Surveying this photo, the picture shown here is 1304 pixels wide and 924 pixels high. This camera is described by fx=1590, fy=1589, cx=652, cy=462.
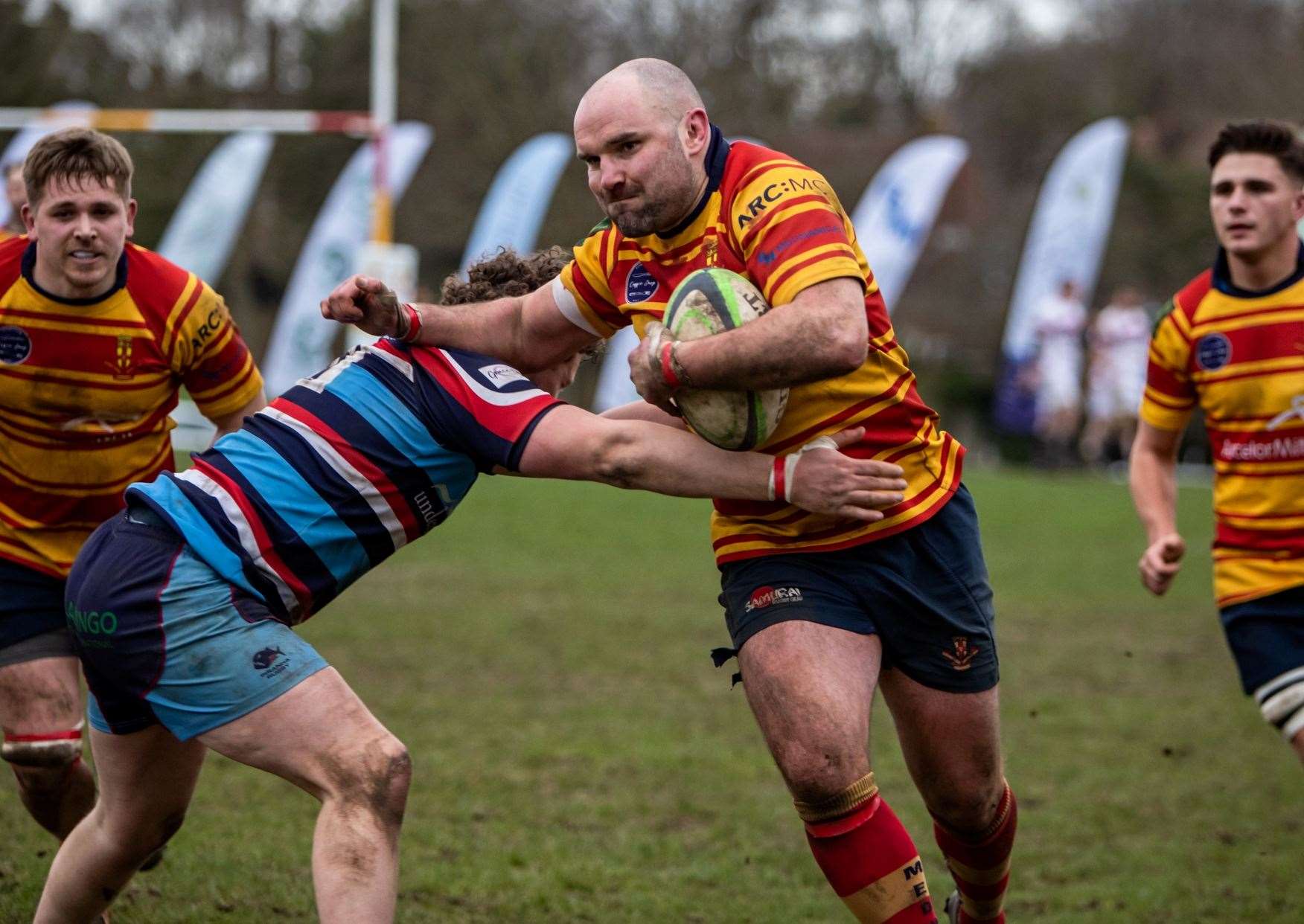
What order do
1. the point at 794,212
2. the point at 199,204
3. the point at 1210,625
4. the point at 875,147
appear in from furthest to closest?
the point at 875,147 < the point at 199,204 < the point at 1210,625 < the point at 794,212

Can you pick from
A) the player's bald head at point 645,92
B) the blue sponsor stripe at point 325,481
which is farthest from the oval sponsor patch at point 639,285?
the blue sponsor stripe at point 325,481

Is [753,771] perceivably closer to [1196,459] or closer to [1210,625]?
[1210,625]

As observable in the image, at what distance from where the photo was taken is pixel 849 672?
3.90 meters

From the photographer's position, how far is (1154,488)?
5281 millimetres

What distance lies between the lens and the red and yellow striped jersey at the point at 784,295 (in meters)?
3.74

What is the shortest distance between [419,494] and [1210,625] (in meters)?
8.60

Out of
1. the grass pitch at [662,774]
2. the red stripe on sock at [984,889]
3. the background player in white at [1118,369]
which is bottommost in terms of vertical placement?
the background player in white at [1118,369]

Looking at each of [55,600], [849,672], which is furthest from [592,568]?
[849,672]

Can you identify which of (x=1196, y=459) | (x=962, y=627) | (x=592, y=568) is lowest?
(x=1196, y=459)

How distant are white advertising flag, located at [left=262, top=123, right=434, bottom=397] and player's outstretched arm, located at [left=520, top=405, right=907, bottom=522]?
658 inches

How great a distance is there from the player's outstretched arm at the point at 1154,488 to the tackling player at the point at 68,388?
2.95m

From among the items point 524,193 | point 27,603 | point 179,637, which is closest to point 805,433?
point 179,637

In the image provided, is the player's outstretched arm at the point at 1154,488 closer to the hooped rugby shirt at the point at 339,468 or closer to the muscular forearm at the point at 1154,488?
the muscular forearm at the point at 1154,488

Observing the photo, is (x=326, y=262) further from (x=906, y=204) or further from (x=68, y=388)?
(x=68, y=388)
